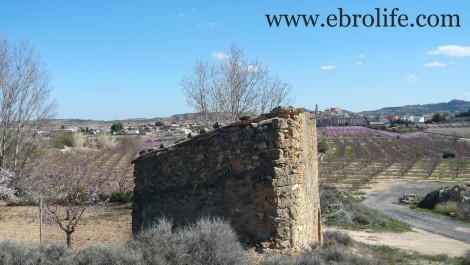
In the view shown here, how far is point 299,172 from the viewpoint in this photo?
827 cm

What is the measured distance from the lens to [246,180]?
26.7 feet

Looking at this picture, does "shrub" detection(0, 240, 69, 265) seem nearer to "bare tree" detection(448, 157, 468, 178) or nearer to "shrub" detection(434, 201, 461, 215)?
"shrub" detection(434, 201, 461, 215)

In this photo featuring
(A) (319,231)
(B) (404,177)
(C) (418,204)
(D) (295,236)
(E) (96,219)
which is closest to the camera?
(D) (295,236)

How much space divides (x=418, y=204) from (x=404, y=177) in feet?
43.6

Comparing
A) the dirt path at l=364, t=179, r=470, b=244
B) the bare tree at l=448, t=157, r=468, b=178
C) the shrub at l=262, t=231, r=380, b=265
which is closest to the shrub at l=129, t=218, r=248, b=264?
the shrub at l=262, t=231, r=380, b=265

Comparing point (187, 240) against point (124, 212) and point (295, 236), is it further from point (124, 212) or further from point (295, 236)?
point (124, 212)

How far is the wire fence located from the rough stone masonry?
2.23 m

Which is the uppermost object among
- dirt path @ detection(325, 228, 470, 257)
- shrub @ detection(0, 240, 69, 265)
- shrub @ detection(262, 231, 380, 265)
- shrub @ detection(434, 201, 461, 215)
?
shrub @ detection(0, 240, 69, 265)

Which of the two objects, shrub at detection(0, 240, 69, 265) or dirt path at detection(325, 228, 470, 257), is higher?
shrub at detection(0, 240, 69, 265)

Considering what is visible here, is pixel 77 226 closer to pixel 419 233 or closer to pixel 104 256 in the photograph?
pixel 104 256

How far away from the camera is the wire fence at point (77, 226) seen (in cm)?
1192

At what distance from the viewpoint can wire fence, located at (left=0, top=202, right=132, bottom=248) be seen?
1192 centimetres

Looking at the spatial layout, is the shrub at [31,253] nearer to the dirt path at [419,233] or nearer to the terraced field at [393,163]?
the dirt path at [419,233]

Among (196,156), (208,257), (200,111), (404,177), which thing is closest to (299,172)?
(196,156)
